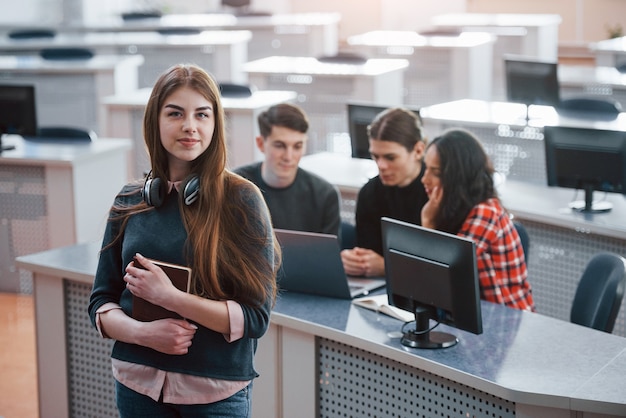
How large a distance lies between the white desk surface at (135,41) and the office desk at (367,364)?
6.54 m

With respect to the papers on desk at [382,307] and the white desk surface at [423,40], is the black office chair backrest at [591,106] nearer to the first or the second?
the white desk surface at [423,40]

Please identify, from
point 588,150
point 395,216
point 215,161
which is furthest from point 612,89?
point 215,161

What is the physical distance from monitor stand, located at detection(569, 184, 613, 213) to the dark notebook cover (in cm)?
304

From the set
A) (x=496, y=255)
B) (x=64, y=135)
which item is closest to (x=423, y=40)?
(x=64, y=135)

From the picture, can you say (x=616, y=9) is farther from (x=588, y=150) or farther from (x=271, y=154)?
(x=271, y=154)

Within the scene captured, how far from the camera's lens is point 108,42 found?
35.2 feet

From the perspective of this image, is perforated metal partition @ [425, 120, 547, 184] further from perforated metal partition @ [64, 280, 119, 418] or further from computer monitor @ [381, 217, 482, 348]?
computer monitor @ [381, 217, 482, 348]

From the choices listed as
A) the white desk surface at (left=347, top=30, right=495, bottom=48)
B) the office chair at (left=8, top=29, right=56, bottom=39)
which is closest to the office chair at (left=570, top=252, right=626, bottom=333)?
the white desk surface at (left=347, top=30, right=495, bottom=48)

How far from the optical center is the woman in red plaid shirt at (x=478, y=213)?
3.54m

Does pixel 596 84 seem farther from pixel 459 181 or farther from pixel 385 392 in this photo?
pixel 385 392

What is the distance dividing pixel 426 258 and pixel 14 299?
4024 millimetres

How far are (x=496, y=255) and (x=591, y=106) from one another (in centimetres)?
348

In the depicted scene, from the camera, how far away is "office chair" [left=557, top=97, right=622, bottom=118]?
6.54 meters

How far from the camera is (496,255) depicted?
11.6 ft
